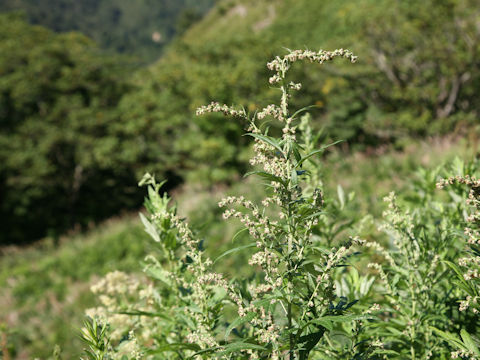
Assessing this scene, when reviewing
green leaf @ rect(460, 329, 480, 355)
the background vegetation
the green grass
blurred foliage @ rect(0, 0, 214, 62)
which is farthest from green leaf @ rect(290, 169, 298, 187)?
blurred foliage @ rect(0, 0, 214, 62)

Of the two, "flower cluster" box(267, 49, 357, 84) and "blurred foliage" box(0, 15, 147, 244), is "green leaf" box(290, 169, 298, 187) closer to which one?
"flower cluster" box(267, 49, 357, 84)

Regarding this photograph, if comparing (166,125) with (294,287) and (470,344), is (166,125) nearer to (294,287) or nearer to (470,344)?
(294,287)

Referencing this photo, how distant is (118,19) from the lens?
14512 centimetres

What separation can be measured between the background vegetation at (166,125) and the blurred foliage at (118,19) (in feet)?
274

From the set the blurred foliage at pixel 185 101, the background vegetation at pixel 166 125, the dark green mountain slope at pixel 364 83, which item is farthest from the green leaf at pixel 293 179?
the blurred foliage at pixel 185 101

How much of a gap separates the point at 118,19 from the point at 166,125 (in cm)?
15150

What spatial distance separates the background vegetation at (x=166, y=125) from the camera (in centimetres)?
959

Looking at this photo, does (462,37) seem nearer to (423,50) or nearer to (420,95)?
(423,50)

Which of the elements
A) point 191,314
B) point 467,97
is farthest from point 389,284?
point 467,97

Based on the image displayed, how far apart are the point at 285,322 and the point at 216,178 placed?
13314 mm

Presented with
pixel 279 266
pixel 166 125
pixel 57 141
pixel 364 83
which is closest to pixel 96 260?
pixel 166 125

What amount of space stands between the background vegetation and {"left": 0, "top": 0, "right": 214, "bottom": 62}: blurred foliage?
274ft

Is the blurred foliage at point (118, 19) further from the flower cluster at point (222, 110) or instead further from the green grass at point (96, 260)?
the flower cluster at point (222, 110)

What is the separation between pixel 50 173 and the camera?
1716 centimetres
